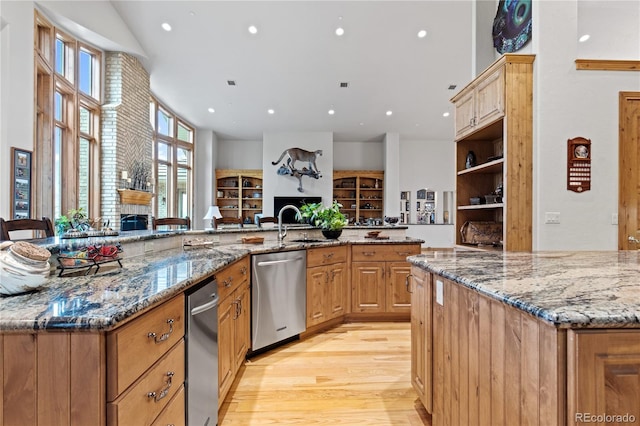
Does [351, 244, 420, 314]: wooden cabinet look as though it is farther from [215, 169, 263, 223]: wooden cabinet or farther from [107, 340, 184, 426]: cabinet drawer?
[215, 169, 263, 223]: wooden cabinet

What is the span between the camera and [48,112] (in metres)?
4.61

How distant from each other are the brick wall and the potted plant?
12.4 feet

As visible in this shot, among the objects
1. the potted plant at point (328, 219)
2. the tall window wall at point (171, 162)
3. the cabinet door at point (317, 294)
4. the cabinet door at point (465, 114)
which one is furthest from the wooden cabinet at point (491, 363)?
the tall window wall at point (171, 162)

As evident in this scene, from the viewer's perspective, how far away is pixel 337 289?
3570 mm

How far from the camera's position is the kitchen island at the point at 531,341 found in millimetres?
807

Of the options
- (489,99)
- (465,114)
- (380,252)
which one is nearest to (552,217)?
(489,99)

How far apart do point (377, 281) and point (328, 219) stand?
90 centimetres

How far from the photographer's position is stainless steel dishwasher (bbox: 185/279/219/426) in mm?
1402

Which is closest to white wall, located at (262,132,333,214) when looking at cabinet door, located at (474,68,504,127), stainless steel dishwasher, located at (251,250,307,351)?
cabinet door, located at (474,68,504,127)

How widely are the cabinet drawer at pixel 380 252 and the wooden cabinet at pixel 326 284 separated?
0.51ft

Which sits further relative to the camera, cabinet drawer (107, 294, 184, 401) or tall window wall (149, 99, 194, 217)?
tall window wall (149, 99, 194, 217)

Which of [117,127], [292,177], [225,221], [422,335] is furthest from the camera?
[292,177]

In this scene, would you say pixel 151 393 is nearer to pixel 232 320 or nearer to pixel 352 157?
pixel 232 320

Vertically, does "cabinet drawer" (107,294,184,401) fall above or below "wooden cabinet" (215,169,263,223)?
below
